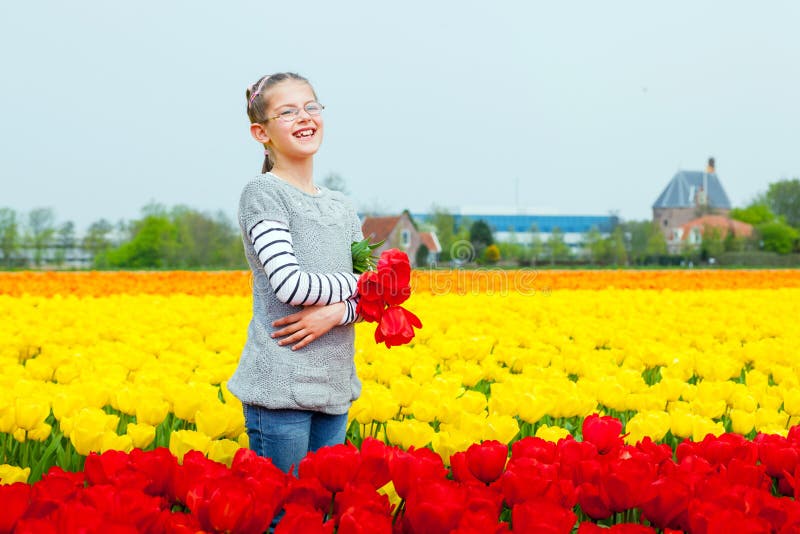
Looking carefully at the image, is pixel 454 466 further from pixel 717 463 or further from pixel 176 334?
pixel 176 334

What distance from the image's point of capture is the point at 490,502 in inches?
63.9

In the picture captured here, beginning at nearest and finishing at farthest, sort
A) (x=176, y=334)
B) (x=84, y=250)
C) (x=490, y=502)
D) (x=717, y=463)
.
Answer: (x=490, y=502), (x=717, y=463), (x=176, y=334), (x=84, y=250)

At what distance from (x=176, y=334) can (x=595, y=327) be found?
10.3 ft

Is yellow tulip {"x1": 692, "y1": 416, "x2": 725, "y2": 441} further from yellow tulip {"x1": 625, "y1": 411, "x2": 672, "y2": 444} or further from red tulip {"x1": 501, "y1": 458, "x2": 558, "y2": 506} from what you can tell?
red tulip {"x1": 501, "y1": 458, "x2": 558, "y2": 506}

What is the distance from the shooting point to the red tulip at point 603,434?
2309 millimetres

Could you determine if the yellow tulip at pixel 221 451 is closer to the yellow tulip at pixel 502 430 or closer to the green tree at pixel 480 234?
the yellow tulip at pixel 502 430

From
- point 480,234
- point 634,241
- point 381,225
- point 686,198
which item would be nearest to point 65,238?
point 381,225

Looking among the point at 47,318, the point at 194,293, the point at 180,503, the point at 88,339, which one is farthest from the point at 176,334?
the point at 194,293

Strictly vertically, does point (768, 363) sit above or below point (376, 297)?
below

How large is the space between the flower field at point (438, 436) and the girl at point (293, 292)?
214 mm

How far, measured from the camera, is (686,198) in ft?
319

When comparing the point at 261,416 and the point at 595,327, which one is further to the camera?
the point at 595,327

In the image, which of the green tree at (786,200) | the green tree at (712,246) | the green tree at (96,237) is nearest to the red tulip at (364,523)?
the green tree at (96,237)

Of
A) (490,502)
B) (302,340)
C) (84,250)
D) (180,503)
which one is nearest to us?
(490,502)
